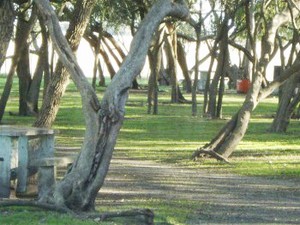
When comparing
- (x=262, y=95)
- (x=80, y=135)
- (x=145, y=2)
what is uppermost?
(x=145, y=2)

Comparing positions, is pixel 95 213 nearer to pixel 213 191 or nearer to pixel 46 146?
pixel 46 146

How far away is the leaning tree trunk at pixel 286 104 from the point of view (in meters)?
26.4

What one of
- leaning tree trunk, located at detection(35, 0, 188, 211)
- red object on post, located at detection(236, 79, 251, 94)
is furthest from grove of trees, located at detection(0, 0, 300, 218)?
red object on post, located at detection(236, 79, 251, 94)

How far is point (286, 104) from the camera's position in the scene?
87.5 feet

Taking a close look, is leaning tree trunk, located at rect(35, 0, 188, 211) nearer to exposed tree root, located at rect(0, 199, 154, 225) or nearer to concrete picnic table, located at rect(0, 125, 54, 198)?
exposed tree root, located at rect(0, 199, 154, 225)

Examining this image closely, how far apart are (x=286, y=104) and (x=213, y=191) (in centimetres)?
1233

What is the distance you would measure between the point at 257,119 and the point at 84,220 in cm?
2382

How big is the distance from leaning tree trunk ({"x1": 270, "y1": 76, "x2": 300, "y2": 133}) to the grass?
0.33 metres

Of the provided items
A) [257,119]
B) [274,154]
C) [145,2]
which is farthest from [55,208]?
[257,119]

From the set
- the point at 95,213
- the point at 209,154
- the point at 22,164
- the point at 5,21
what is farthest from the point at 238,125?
the point at 95,213

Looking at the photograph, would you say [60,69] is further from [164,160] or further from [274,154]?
[274,154]

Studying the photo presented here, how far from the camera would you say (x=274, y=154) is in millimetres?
20906

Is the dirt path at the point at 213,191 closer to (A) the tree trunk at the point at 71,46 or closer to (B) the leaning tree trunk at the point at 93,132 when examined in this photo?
(B) the leaning tree trunk at the point at 93,132

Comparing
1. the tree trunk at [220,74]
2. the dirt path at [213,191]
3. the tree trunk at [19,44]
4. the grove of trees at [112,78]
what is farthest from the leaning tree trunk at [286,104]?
the dirt path at [213,191]
